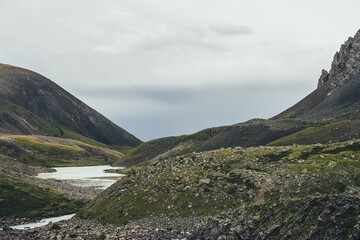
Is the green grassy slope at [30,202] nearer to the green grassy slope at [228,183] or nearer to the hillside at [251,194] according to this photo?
the green grassy slope at [228,183]

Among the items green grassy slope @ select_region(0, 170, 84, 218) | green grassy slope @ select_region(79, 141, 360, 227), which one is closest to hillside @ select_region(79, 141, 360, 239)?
green grassy slope @ select_region(79, 141, 360, 227)

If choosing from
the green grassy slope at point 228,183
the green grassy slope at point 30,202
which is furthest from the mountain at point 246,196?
the green grassy slope at point 30,202

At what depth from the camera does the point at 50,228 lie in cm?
5753

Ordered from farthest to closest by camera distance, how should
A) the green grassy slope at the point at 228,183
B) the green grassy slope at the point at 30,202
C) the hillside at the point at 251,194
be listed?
the green grassy slope at the point at 30,202
the green grassy slope at the point at 228,183
the hillside at the point at 251,194

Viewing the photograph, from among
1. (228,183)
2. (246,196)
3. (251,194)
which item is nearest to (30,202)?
(228,183)

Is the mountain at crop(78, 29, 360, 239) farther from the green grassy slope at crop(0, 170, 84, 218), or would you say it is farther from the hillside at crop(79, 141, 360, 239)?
the green grassy slope at crop(0, 170, 84, 218)

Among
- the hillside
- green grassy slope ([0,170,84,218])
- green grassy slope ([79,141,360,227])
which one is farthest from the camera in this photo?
green grassy slope ([0,170,84,218])

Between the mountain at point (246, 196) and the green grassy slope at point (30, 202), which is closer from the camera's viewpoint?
the mountain at point (246, 196)

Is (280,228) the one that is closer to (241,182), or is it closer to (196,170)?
(241,182)

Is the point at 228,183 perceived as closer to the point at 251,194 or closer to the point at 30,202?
the point at 251,194

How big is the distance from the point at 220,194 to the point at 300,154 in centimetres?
2926

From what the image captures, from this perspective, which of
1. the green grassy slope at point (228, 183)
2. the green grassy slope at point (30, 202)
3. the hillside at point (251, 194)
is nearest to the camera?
the hillside at point (251, 194)

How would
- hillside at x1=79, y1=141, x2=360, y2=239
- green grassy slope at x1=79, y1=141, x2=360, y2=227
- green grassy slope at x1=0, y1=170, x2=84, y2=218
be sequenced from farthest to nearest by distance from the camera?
green grassy slope at x1=0, y1=170, x2=84, y2=218 < green grassy slope at x1=79, y1=141, x2=360, y2=227 < hillside at x1=79, y1=141, x2=360, y2=239

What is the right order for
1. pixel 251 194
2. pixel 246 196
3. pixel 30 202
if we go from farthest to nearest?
pixel 30 202 → pixel 251 194 → pixel 246 196
